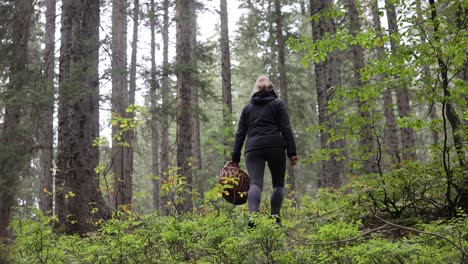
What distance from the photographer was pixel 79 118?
7391 mm

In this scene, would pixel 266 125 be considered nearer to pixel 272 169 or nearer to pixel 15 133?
pixel 272 169

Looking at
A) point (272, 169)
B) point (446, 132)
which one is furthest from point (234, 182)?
point (446, 132)

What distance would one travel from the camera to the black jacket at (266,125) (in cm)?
534

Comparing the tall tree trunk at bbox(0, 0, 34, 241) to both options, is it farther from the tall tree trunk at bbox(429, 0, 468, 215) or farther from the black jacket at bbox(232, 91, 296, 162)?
the tall tree trunk at bbox(429, 0, 468, 215)

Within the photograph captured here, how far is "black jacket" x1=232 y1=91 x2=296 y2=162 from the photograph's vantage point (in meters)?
5.34

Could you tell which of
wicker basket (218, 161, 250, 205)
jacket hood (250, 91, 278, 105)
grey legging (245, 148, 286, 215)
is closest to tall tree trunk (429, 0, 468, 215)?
grey legging (245, 148, 286, 215)

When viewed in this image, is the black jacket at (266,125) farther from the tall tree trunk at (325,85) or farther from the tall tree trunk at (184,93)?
the tall tree trunk at (184,93)

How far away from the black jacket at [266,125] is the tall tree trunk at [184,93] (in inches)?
179

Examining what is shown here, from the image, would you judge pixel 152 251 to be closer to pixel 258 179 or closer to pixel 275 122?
pixel 258 179

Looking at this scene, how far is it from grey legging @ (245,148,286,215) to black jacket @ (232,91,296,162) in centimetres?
8

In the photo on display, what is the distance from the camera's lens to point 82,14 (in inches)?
302

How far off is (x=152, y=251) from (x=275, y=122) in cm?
230

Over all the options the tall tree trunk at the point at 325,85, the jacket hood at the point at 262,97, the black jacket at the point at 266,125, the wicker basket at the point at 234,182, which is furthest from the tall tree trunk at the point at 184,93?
the jacket hood at the point at 262,97

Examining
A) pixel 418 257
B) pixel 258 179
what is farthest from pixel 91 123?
pixel 418 257
